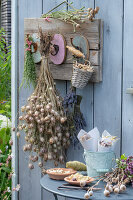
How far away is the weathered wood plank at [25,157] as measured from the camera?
2932 mm

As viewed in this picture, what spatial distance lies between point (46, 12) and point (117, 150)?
110 cm

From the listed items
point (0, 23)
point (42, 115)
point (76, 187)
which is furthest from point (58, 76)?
point (0, 23)

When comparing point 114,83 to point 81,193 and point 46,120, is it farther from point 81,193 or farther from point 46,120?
point 81,193

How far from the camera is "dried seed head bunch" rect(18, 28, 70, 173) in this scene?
2549mm

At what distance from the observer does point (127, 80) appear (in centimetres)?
239

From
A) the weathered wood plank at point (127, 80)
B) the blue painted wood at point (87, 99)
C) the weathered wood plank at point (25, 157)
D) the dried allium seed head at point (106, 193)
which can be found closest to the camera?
the dried allium seed head at point (106, 193)

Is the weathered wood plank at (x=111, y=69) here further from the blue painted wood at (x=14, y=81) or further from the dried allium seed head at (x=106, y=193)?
the blue painted wood at (x=14, y=81)

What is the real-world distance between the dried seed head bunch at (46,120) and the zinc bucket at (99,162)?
1.28 feet

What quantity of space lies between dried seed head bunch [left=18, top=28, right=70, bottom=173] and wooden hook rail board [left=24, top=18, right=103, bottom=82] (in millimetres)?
99

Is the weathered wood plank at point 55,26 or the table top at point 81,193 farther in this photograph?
the weathered wood plank at point 55,26

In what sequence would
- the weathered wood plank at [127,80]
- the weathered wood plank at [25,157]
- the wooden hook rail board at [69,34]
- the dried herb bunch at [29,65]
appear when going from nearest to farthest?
1. the weathered wood plank at [127,80]
2. the wooden hook rail board at [69,34]
3. the dried herb bunch at [29,65]
4. the weathered wood plank at [25,157]

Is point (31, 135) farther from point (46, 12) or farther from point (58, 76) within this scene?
point (46, 12)

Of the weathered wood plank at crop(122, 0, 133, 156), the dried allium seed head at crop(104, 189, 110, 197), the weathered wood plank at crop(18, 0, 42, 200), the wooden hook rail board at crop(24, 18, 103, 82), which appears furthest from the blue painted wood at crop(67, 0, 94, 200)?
the dried allium seed head at crop(104, 189, 110, 197)

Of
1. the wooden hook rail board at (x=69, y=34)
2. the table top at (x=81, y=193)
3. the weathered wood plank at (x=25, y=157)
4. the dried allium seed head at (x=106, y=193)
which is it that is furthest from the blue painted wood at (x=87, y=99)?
the dried allium seed head at (x=106, y=193)
